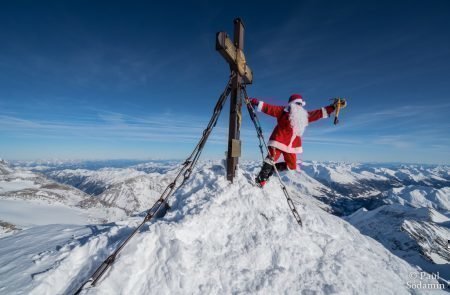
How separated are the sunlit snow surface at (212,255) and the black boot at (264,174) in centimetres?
34

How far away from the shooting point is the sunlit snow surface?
505 centimetres

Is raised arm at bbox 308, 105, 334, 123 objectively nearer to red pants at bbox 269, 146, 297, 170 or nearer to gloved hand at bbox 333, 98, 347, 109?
gloved hand at bbox 333, 98, 347, 109

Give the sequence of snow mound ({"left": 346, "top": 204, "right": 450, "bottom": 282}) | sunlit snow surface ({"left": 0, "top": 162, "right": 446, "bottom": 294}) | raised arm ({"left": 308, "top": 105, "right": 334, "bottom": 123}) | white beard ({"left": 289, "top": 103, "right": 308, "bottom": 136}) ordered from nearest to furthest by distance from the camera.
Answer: sunlit snow surface ({"left": 0, "top": 162, "right": 446, "bottom": 294}) → white beard ({"left": 289, "top": 103, "right": 308, "bottom": 136}) → raised arm ({"left": 308, "top": 105, "right": 334, "bottom": 123}) → snow mound ({"left": 346, "top": 204, "right": 450, "bottom": 282})

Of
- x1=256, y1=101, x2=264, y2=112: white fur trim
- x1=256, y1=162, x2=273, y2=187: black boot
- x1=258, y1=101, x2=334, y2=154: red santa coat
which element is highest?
x1=256, y1=101, x2=264, y2=112: white fur trim

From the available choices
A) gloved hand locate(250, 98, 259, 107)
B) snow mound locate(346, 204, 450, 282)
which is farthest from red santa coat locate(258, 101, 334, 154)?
snow mound locate(346, 204, 450, 282)

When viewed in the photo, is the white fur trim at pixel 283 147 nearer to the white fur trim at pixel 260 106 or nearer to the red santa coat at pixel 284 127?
the red santa coat at pixel 284 127

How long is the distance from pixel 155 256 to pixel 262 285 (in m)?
2.61

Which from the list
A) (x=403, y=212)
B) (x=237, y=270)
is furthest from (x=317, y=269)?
(x=403, y=212)

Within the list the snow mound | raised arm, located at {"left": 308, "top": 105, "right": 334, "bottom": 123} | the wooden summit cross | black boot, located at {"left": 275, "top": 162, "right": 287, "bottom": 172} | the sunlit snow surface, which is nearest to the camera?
the sunlit snow surface

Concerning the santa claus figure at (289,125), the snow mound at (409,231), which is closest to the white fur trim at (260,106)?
the santa claus figure at (289,125)

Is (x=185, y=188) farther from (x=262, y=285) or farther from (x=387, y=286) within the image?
(x=387, y=286)

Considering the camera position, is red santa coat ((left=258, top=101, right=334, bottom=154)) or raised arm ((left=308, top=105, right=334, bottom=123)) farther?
raised arm ((left=308, top=105, right=334, bottom=123))

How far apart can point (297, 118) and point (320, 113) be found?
1.03 metres

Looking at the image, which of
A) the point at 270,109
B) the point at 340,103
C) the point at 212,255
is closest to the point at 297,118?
the point at 270,109
